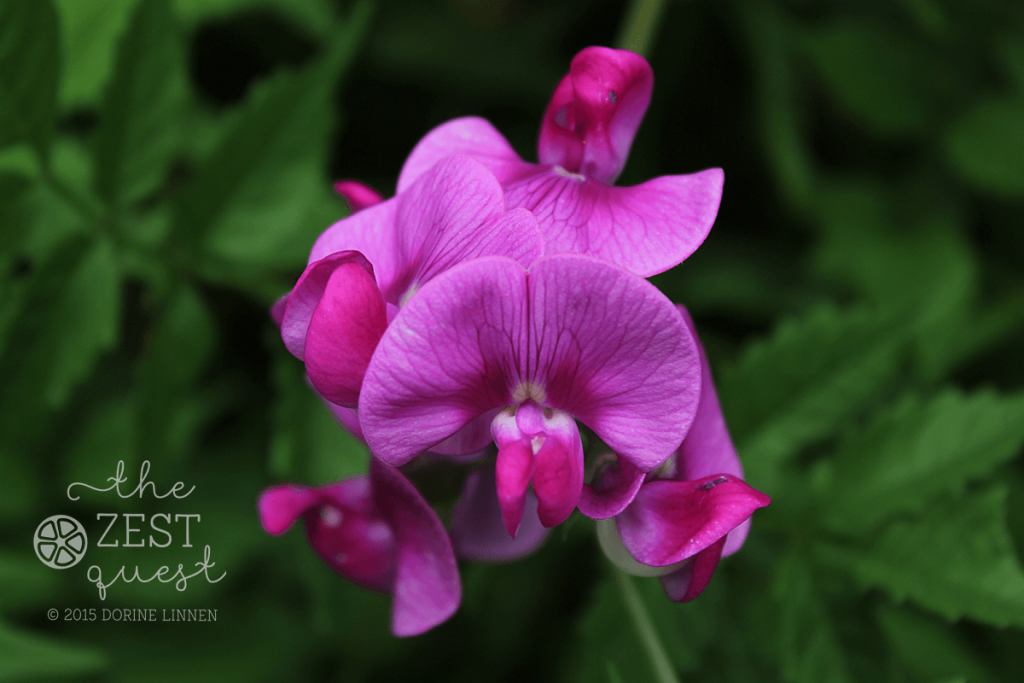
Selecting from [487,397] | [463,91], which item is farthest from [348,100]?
[487,397]

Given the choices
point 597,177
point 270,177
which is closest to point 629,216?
point 597,177

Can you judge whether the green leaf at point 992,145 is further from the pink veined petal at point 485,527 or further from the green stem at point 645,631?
the pink veined petal at point 485,527

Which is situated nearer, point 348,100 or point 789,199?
point 789,199

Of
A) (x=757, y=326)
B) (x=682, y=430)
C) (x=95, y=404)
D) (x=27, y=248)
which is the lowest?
(x=95, y=404)

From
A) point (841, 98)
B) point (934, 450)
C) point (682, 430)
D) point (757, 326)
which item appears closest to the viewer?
point (682, 430)

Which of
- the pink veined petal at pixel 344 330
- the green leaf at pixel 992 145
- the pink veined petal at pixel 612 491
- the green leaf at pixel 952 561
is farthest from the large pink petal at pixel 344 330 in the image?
the green leaf at pixel 992 145

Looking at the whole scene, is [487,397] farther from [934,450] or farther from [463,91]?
[463,91]

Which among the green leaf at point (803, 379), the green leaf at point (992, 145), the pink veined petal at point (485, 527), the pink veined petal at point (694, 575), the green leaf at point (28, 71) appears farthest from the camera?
the green leaf at point (992, 145)
